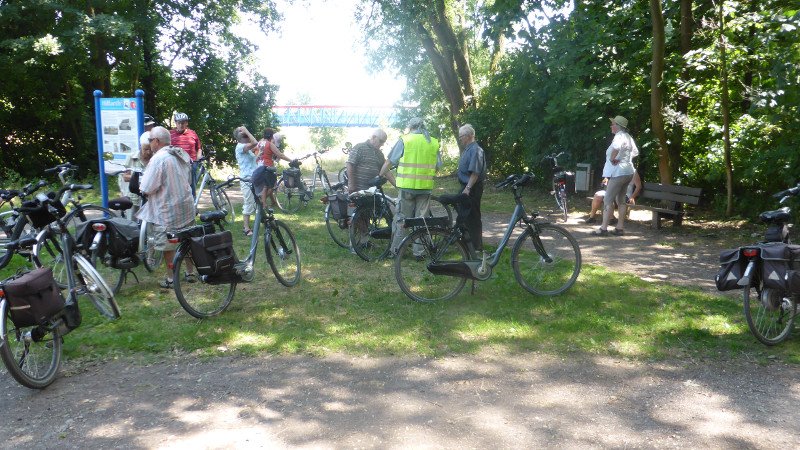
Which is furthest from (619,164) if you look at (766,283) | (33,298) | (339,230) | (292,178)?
(33,298)

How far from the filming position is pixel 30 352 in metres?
5.14

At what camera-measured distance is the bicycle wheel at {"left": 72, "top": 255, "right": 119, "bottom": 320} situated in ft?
20.0

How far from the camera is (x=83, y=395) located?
16.7 feet

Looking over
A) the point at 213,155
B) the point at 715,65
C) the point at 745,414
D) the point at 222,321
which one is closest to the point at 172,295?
the point at 222,321

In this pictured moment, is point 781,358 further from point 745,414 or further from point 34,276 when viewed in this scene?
point 34,276

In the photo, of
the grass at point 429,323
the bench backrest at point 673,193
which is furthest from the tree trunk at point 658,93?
the grass at point 429,323

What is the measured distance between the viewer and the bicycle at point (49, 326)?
488cm

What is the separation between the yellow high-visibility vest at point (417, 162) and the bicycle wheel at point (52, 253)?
3.97 meters

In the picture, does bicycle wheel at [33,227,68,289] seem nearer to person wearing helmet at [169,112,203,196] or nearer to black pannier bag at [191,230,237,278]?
black pannier bag at [191,230,237,278]

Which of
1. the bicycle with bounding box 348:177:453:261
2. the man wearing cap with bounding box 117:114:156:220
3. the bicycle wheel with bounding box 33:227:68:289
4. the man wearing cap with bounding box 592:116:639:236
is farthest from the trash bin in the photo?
the bicycle wheel with bounding box 33:227:68:289

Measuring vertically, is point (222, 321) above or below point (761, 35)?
below

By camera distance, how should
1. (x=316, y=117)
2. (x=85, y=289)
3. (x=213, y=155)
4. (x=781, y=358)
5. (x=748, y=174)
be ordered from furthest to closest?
(x=316, y=117) < (x=213, y=155) < (x=748, y=174) < (x=85, y=289) < (x=781, y=358)

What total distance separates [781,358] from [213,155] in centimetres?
2151

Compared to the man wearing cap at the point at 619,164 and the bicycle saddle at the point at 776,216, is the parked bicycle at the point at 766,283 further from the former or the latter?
the man wearing cap at the point at 619,164
